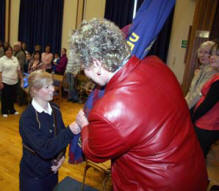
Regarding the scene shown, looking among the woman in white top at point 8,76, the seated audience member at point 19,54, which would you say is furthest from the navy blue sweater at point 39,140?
the seated audience member at point 19,54

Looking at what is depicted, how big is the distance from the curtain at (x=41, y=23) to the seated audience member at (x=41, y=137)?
21.3 feet

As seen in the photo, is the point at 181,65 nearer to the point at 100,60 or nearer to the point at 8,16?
the point at 100,60

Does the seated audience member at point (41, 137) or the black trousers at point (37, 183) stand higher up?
the seated audience member at point (41, 137)

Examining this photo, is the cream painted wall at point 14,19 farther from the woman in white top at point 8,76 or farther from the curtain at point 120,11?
the woman in white top at point 8,76

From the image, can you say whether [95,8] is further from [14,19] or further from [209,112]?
[209,112]

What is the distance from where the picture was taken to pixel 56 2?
25.5 feet

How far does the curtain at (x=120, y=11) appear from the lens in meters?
6.31

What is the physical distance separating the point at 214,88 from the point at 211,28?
8.43ft

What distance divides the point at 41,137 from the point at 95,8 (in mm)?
6227

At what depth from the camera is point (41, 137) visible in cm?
150

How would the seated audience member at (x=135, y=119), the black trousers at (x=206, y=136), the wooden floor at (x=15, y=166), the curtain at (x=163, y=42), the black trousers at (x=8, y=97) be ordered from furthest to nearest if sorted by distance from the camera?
the curtain at (x=163, y=42) < the black trousers at (x=8, y=97) < the wooden floor at (x=15, y=166) < the black trousers at (x=206, y=136) < the seated audience member at (x=135, y=119)

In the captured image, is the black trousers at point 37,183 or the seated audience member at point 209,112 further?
the seated audience member at point 209,112

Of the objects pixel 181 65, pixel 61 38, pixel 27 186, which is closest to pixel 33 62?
pixel 61 38

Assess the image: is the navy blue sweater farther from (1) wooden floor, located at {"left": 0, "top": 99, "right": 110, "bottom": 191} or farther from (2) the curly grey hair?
(1) wooden floor, located at {"left": 0, "top": 99, "right": 110, "bottom": 191}
